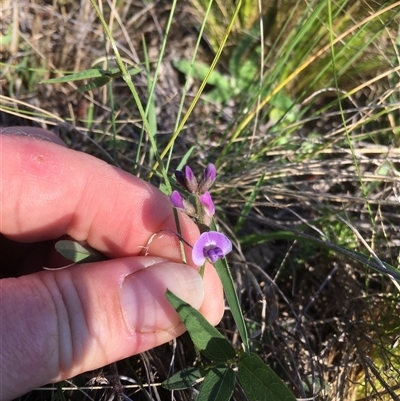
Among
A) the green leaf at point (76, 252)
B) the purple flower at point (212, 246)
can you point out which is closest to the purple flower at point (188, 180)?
the purple flower at point (212, 246)

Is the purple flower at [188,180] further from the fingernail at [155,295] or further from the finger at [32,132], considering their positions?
the finger at [32,132]

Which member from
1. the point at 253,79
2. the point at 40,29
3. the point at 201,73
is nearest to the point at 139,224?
the point at 253,79

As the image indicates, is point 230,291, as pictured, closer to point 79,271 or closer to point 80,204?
point 79,271

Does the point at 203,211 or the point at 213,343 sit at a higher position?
the point at 203,211

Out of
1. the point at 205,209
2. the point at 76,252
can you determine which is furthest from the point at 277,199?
the point at 76,252

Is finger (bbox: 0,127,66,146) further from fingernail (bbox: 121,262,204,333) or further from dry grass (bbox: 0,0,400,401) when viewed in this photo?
fingernail (bbox: 121,262,204,333)

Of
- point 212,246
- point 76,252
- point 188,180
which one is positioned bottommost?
point 76,252

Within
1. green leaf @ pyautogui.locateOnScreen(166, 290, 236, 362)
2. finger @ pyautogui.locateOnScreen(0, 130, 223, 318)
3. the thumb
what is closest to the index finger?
finger @ pyautogui.locateOnScreen(0, 130, 223, 318)
